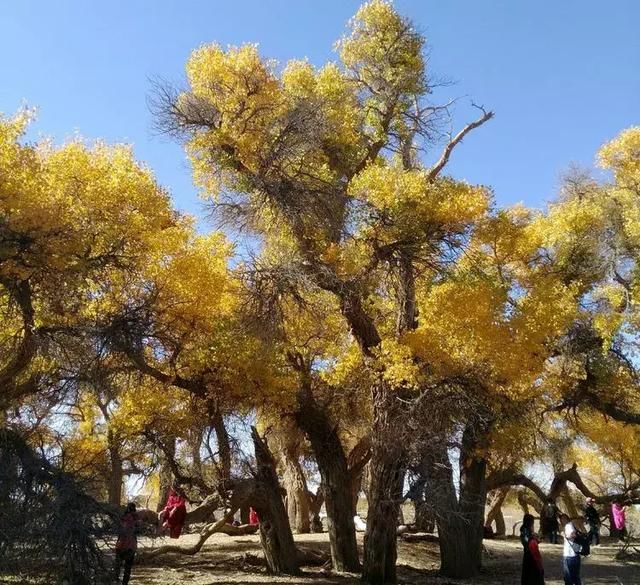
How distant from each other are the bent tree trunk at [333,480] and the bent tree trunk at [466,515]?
6.19ft

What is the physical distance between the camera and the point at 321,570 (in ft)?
45.6

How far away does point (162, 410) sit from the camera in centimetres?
1335

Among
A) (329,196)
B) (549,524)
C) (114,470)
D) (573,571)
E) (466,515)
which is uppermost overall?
(329,196)

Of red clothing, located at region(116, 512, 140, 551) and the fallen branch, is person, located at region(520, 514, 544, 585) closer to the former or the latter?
the fallen branch

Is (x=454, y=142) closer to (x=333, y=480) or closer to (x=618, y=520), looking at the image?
(x=333, y=480)

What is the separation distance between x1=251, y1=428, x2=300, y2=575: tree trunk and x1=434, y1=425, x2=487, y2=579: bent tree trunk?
3.02m

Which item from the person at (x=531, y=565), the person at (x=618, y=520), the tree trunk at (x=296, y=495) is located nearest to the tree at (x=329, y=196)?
the person at (x=531, y=565)

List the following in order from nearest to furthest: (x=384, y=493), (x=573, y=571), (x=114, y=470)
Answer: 1. (x=573, y=571)
2. (x=384, y=493)
3. (x=114, y=470)

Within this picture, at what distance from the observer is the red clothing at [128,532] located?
8.84 meters

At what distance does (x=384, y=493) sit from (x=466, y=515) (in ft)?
9.08

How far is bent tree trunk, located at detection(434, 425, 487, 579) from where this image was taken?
44.7 feet

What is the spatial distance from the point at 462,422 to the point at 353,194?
4771 mm

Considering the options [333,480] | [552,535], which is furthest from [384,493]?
[552,535]

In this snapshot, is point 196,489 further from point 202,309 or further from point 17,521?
point 17,521
